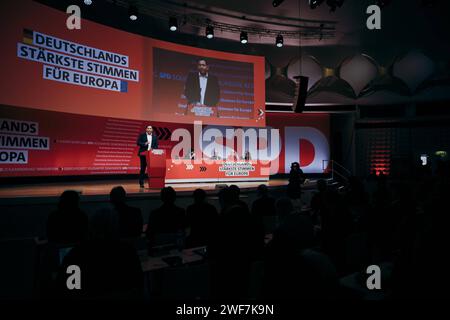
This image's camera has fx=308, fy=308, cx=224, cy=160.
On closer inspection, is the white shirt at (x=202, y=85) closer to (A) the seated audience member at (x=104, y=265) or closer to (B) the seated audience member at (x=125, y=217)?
(B) the seated audience member at (x=125, y=217)

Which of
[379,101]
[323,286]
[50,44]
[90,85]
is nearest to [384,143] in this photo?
[379,101]

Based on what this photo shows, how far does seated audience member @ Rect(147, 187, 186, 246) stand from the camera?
140 inches

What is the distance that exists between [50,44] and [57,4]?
6.81 feet

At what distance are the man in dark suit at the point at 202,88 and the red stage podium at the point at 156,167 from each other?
3.41 metres

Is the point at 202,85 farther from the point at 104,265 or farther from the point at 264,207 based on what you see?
the point at 104,265

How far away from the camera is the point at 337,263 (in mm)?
3383

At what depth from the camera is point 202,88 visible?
10398 mm

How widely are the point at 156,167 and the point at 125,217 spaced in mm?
3814

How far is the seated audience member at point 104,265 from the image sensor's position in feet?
6.07

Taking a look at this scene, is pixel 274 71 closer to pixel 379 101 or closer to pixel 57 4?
pixel 379 101

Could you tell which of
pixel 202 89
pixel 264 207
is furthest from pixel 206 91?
pixel 264 207

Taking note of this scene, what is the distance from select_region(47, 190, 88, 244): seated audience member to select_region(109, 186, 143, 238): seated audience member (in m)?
0.38

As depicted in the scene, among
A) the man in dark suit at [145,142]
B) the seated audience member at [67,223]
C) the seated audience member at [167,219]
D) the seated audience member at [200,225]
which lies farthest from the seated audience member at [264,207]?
the man in dark suit at [145,142]

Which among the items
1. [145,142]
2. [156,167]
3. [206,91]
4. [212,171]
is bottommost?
[212,171]
